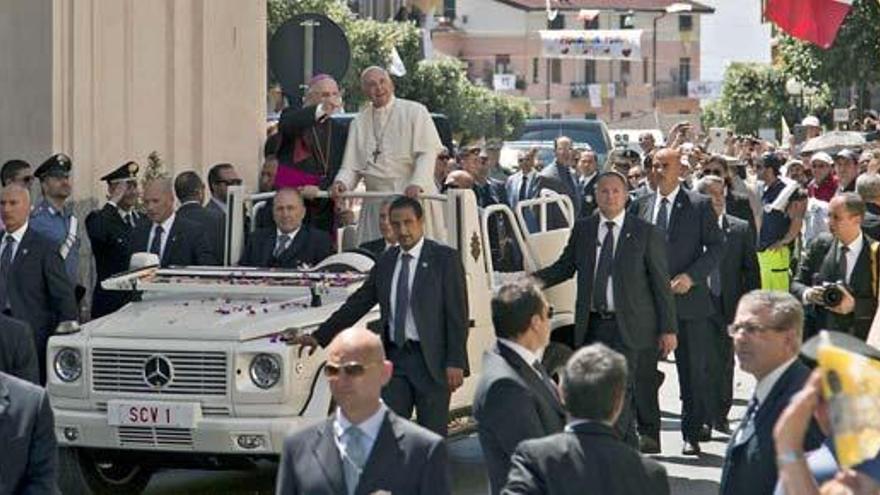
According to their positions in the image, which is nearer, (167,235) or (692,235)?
(167,235)

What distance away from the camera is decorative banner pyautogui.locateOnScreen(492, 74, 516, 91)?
124 m

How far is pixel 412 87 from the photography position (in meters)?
72.2

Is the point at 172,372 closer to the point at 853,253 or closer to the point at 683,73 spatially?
the point at 853,253

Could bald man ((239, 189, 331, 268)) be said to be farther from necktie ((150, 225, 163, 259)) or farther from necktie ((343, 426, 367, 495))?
necktie ((343, 426, 367, 495))

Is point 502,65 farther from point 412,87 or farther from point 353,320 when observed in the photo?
point 353,320

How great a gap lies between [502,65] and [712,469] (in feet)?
418

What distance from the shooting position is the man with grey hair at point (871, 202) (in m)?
15.7

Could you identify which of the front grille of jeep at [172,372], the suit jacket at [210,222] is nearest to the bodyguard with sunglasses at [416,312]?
the front grille of jeep at [172,372]

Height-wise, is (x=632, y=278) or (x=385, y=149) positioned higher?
(x=385, y=149)

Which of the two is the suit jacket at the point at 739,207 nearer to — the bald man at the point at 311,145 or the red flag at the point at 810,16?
the bald man at the point at 311,145

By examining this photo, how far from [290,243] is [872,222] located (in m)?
3.61

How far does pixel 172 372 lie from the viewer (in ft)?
43.9

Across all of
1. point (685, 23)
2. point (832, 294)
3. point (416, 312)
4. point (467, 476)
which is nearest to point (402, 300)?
point (416, 312)

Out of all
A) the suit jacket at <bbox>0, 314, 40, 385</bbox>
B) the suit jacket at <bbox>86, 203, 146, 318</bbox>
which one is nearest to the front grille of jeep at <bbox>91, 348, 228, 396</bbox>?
the suit jacket at <bbox>0, 314, 40, 385</bbox>
